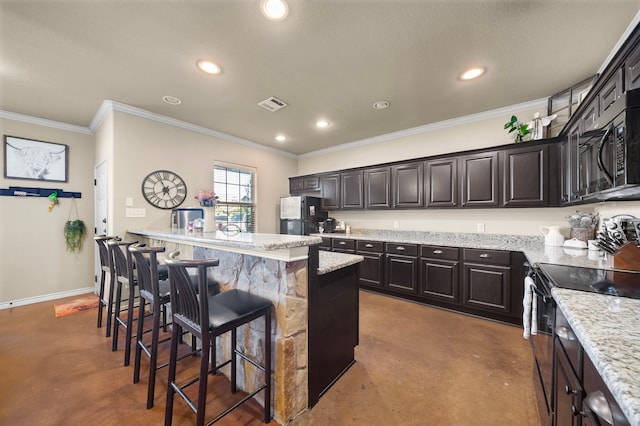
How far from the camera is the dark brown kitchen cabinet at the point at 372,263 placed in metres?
3.80

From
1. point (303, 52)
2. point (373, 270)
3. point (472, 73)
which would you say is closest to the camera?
point (303, 52)

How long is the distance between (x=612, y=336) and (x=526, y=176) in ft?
9.40

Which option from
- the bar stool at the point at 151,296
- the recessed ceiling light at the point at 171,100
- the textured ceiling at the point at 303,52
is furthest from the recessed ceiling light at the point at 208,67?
the bar stool at the point at 151,296

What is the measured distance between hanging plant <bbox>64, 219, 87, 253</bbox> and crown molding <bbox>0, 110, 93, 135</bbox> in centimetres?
144

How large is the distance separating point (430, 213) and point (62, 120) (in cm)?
581

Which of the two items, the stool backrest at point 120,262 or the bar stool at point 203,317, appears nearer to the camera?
the bar stool at point 203,317

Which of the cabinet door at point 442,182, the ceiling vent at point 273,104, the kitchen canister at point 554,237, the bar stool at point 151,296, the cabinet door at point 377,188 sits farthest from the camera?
the cabinet door at point 377,188

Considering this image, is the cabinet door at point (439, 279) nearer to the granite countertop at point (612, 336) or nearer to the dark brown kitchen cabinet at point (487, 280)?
the dark brown kitchen cabinet at point (487, 280)

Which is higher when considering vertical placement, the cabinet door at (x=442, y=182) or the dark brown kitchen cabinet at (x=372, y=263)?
the cabinet door at (x=442, y=182)

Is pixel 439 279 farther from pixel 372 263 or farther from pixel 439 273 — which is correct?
pixel 372 263

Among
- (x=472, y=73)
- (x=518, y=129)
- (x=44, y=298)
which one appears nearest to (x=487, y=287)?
(x=518, y=129)

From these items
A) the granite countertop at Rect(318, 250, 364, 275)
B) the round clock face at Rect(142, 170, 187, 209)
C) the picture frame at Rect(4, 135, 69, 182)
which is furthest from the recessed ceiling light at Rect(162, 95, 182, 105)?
the granite countertop at Rect(318, 250, 364, 275)

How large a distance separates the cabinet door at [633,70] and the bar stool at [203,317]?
2482 millimetres

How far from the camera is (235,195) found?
471 cm
